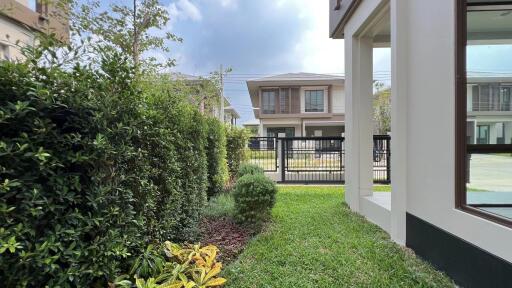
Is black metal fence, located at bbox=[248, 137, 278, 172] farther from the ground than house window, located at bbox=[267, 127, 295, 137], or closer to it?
closer to it

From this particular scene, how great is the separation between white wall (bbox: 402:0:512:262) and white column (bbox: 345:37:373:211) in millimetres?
1915

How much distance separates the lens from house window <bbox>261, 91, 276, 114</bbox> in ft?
82.6

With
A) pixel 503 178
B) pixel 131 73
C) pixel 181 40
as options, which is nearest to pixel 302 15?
pixel 181 40

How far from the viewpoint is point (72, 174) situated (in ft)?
6.35

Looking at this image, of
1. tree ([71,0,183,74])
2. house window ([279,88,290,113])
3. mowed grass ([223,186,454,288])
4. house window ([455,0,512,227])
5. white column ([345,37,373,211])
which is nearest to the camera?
house window ([455,0,512,227])

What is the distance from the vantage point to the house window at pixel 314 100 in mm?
25188

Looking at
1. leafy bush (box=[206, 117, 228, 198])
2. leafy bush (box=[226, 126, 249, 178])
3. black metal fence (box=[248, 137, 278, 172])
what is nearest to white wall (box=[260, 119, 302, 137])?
black metal fence (box=[248, 137, 278, 172])

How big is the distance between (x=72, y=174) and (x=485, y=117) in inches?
169

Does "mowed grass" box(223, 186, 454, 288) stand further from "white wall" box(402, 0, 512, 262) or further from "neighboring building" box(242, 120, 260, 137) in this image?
"neighboring building" box(242, 120, 260, 137)

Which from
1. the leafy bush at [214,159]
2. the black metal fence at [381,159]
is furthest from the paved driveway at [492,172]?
the black metal fence at [381,159]

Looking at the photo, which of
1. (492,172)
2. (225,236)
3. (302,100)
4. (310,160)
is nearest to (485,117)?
(492,172)

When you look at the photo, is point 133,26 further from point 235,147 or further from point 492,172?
point 492,172

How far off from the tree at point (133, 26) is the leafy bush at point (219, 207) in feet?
10.2

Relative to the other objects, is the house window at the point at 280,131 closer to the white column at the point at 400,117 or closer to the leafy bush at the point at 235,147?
the leafy bush at the point at 235,147
